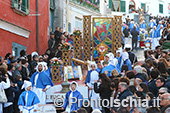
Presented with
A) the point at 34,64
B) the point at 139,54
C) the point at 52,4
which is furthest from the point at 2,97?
the point at 139,54

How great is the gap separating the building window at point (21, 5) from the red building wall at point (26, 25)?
0.29 meters

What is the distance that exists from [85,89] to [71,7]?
1705 centimetres

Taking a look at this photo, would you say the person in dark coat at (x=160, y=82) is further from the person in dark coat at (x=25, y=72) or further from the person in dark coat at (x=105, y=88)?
the person in dark coat at (x=25, y=72)

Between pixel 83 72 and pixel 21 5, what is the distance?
4257mm

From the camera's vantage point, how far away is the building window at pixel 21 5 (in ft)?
68.8

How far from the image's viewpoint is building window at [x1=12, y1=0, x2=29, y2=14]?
2096cm

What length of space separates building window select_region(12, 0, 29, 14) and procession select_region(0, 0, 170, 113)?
50 mm

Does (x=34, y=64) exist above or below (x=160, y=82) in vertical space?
above

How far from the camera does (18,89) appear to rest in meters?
14.4

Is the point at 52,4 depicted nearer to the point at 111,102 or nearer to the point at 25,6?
the point at 25,6

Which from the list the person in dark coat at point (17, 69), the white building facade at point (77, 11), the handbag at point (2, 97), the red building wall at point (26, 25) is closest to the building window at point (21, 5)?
the red building wall at point (26, 25)

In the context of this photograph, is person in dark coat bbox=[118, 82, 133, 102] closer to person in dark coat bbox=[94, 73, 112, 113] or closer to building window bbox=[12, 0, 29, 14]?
person in dark coat bbox=[94, 73, 112, 113]

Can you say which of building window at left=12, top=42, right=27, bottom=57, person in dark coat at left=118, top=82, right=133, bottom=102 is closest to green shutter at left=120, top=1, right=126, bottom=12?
building window at left=12, top=42, right=27, bottom=57

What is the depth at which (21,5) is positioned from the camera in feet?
71.8
